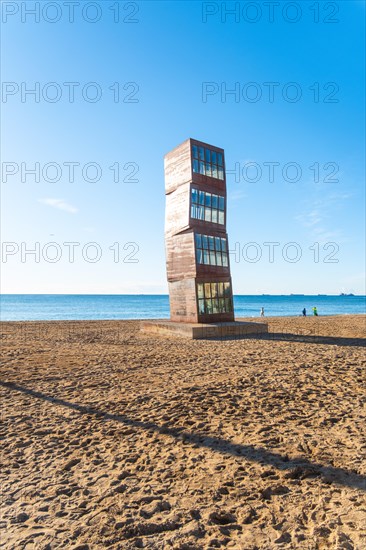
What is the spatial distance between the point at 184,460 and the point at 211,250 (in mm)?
16123

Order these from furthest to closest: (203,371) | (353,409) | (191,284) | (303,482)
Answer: (191,284) → (203,371) → (353,409) → (303,482)

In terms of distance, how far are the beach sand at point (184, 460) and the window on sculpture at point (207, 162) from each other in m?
13.8

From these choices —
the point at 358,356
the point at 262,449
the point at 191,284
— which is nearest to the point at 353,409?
the point at 262,449

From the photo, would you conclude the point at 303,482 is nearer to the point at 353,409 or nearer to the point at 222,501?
the point at 222,501

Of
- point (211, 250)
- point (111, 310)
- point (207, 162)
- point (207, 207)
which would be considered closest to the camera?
point (211, 250)

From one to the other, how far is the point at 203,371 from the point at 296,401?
3307 millimetres

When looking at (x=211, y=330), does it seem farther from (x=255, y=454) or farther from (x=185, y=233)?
(x=255, y=454)

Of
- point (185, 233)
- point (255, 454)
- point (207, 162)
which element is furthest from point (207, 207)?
point (255, 454)

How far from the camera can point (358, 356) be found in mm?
12070

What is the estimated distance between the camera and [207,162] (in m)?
20.8

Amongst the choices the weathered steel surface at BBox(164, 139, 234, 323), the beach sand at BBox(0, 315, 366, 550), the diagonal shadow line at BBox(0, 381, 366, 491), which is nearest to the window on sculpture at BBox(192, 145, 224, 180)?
the weathered steel surface at BBox(164, 139, 234, 323)

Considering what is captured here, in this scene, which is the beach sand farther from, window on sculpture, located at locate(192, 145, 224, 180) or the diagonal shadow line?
window on sculpture, located at locate(192, 145, 224, 180)

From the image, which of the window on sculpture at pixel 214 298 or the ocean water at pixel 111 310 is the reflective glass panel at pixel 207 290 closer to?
the window on sculpture at pixel 214 298

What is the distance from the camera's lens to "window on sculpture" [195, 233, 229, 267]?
19875mm
